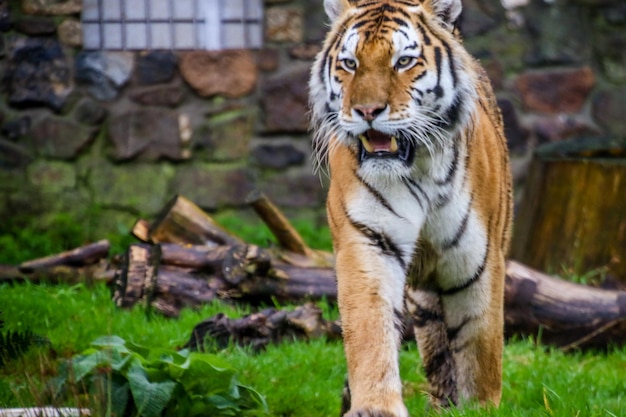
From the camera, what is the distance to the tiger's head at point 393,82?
4.05 meters

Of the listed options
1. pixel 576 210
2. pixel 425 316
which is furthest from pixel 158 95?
pixel 425 316

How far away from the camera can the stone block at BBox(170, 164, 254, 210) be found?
28.0 ft

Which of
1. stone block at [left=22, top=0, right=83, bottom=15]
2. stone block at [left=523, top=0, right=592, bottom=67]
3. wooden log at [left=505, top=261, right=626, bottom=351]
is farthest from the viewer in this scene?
stone block at [left=523, top=0, right=592, bottom=67]

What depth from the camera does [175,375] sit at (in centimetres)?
399

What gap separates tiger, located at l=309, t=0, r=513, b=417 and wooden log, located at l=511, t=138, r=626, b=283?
275 cm

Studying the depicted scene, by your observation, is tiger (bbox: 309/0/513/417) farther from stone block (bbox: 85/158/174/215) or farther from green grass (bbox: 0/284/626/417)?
stone block (bbox: 85/158/174/215)

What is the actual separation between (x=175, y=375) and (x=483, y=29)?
5.39 m

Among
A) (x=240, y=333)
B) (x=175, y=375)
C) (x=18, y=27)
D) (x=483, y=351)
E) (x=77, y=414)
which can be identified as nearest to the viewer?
(x=77, y=414)

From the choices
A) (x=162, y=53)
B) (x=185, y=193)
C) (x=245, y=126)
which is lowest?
(x=185, y=193)

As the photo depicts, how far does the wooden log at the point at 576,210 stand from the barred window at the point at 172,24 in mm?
2508

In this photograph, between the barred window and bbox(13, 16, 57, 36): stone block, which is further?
the barred window

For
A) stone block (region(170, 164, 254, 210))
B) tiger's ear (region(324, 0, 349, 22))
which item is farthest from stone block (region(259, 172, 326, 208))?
tiger's ear (region(324, 0, 349, 22))

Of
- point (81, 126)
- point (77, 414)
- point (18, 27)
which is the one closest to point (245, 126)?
point (81, 126)

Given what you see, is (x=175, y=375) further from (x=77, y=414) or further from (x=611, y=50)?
(x=611, y=50)
